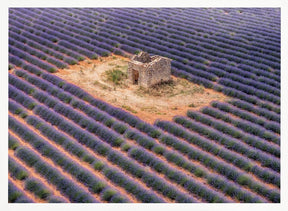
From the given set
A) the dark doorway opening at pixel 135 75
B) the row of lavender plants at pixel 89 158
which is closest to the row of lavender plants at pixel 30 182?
the row of lavender plants at pixel 89 158

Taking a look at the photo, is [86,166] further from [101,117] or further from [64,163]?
[101,117]

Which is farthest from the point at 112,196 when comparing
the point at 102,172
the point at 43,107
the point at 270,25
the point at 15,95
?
the point at 270,25

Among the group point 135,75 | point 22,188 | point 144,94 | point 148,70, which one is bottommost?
point 22,188

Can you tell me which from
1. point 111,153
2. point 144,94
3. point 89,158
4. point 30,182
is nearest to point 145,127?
point 111,153

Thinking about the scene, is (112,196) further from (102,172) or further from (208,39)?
(208,39)

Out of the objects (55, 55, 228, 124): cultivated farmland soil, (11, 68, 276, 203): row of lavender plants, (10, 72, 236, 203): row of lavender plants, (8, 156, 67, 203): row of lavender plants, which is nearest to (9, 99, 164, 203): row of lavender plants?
(10, 72, 236, 203): row of lavender plants

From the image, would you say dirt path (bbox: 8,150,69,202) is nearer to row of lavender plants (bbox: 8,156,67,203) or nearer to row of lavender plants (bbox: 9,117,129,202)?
row of lavender plants (bbox: 8,156,67,203)
